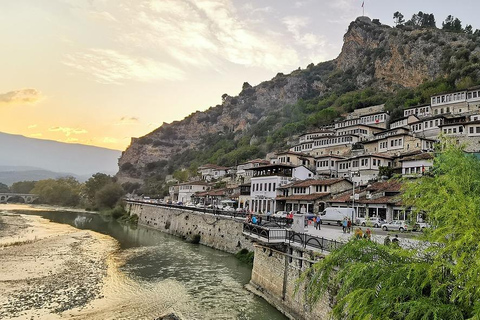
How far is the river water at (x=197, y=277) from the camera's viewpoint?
19.8 meters

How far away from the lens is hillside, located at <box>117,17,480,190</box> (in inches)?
4050

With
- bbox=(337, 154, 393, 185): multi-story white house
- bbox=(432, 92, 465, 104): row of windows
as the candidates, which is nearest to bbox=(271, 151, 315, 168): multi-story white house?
bbox=(337, 154, 393, 185): multi-story white house

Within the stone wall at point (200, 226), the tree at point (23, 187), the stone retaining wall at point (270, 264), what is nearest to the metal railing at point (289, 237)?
the stone retaining wall at point (270, 264)

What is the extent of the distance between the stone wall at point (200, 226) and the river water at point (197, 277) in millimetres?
1544

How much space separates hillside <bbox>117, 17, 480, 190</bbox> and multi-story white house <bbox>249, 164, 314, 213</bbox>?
45.3 meters

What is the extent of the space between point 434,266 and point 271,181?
2044 inches

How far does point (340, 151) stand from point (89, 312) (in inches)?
2770

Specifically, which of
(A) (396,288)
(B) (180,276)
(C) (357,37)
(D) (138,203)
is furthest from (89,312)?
(C) (357,37)

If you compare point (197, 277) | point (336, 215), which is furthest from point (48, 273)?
point (336, 215)

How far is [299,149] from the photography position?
302ft

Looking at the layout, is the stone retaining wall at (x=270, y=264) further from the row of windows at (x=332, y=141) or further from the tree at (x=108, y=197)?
the tree at (x=108, y=197)

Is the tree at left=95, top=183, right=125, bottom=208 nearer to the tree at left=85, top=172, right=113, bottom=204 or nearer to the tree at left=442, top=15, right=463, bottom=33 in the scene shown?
the tree at left=85, top=172, right=113, bottom=204

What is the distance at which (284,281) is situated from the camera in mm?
19500

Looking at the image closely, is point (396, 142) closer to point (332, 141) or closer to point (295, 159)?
point (332, 141)
